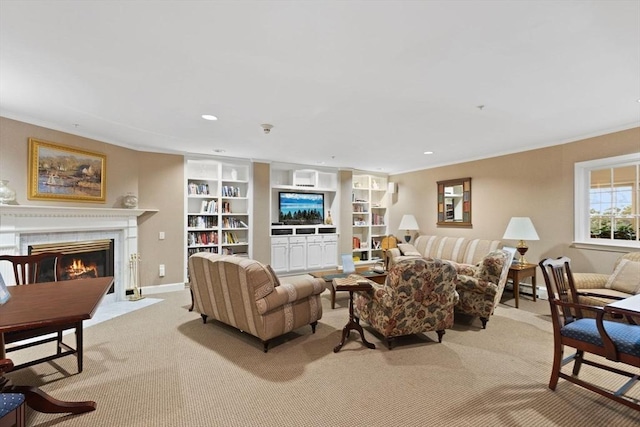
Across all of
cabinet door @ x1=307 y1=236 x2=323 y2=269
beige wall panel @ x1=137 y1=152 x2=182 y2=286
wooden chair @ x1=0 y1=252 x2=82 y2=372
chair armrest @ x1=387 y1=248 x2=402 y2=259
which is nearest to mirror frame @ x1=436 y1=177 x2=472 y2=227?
chair armrest @ x1=387 y1=248 x2=402 y2=259

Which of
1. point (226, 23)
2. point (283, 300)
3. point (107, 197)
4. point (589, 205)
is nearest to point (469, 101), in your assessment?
point (226, 23)

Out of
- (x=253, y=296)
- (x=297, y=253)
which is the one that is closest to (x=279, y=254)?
(x=297, y=253)

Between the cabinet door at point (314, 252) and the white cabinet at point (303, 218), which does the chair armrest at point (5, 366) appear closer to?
the white cabinet at point (303, 218)

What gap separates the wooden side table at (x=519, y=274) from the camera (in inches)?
168

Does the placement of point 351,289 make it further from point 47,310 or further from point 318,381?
point 47,310

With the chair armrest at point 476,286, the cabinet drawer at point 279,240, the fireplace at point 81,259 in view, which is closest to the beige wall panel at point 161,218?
the fireplace at point 81,259

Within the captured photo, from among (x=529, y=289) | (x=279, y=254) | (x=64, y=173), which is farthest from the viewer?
(x=279, y=254)

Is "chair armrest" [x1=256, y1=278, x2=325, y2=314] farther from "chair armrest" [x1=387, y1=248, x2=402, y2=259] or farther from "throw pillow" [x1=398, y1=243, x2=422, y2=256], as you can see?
"throw pillow" [x1=398, y1=243, x2=422, y2=256]

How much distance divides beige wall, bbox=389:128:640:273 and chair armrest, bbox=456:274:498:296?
2035mm

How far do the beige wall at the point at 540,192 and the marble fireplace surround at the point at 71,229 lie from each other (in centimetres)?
582

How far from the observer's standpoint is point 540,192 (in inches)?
189

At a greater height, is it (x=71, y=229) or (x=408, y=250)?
(x=71, y=229)

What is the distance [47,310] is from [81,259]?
11.0 feet

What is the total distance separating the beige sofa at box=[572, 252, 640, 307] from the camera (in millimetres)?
3223
